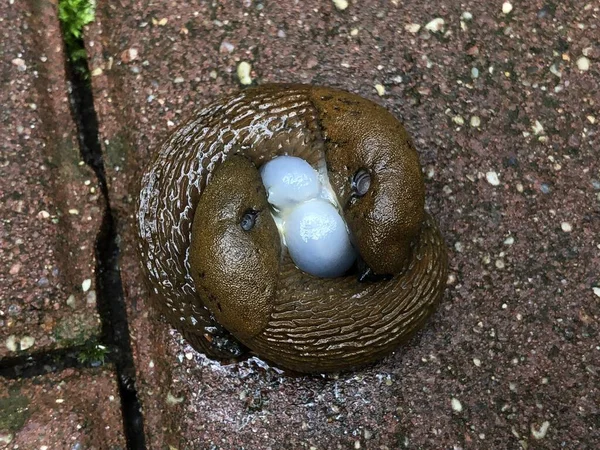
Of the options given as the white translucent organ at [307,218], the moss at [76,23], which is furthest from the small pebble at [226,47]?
the white translucent organ at [307,218]

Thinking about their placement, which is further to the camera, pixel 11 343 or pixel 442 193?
pixel 442 193

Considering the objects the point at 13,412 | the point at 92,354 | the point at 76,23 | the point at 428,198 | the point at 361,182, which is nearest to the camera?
the point at 361,182

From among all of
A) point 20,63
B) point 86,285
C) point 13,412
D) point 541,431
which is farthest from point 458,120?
point 13,412

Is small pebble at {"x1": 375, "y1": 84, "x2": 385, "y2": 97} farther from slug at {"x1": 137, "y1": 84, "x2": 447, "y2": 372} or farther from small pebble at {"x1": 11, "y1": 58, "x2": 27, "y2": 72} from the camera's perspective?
small pebble at {"x1": 11, "y1": 58, "x2": 27, "y2": 72}

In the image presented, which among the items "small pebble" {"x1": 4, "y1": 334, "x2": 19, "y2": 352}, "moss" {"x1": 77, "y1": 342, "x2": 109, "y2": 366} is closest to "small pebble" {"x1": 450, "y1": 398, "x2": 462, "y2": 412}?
"moss" {"x1": 77, "y1": 342, "x2": 109, "y2": 366}

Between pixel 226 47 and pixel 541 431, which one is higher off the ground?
pixel 226 47

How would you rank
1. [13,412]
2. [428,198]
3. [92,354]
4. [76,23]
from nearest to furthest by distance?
1. [13,412]
2. [92,354]
3. [428,198]
4. [76,23]

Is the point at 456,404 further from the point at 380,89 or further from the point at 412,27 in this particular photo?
the point at 412,27

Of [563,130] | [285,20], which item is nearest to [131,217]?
[285,20]
